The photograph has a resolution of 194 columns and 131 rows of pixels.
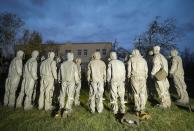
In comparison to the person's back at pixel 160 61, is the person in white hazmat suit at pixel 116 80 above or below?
below

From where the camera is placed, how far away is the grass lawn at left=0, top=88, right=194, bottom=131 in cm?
1156

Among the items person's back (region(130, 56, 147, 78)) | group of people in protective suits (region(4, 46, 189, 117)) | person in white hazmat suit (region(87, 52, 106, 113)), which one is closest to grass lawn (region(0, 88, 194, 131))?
person in white hazmat suit (region(87, 52, 106, 113))

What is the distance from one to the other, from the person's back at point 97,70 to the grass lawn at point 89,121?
6.01 feet

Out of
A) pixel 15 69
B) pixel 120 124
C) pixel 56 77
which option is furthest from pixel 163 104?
pixel 15 69

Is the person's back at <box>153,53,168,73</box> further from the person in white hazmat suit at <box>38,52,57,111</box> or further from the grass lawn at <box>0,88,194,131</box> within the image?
the person in white hazmat suit at <box>38,52,57,111</box>

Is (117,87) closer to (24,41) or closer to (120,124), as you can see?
(120,124)

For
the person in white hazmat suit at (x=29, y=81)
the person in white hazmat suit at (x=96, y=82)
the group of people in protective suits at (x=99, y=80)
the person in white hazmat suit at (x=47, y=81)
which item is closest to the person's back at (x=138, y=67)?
the group of people in protective suits at (x=99, y=80)

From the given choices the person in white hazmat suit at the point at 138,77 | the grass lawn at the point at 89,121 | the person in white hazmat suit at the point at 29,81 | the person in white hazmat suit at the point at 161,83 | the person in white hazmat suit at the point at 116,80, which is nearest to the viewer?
the grass lawn at the point at 89,121

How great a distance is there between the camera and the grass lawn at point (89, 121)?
1156cm

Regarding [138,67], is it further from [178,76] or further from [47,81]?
[47,81]

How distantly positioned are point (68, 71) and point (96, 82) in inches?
63.0

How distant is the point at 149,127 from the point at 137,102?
9.22 ft

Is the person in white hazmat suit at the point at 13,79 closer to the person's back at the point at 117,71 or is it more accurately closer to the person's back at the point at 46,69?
the person's back at the point at 46,69

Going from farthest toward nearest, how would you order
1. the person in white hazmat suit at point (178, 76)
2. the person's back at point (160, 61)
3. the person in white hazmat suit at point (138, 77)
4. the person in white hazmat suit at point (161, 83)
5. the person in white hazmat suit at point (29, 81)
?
the person in white hazmat suit at point (178, 76) < the person in white hazmat suit at point (29, 81) < the person's back at point (160, 61) < the person in white hazmat suit at point (161, 83) < the person in white hazmat suit at point (138, 77)
